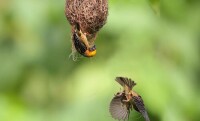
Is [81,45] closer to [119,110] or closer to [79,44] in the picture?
[79,44]

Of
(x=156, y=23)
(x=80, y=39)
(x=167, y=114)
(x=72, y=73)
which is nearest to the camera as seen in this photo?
(x=80, y=39)

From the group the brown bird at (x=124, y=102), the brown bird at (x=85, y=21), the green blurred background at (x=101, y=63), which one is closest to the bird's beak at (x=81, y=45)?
the brown bird at (x=85, y=21)

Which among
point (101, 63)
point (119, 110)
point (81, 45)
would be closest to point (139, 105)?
point (119, 110)

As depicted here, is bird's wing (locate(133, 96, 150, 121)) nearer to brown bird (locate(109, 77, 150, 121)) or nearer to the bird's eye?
brown bird (locate(109, 77, 150, 121))

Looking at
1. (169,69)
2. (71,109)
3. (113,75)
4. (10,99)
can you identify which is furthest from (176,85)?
(10,99)

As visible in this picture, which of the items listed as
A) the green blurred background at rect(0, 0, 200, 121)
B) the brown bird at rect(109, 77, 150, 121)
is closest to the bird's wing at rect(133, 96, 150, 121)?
the brown bird at rect(109, 77, 150, 121)

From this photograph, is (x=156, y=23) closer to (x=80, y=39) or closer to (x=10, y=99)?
(x=10, y=99)
